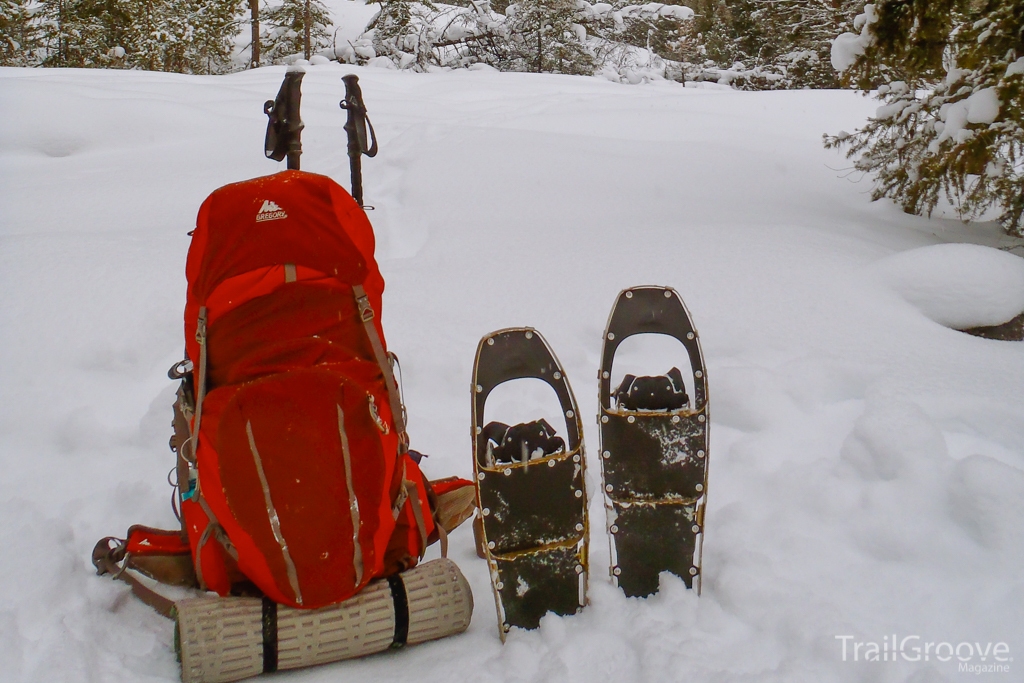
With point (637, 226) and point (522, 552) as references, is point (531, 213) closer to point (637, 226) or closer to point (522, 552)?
point (637, 226)

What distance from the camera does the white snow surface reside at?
1.59 metres

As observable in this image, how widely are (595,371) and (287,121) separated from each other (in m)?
1.71

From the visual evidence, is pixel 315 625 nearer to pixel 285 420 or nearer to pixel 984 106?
pixel 285 420

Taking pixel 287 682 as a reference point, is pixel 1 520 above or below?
above

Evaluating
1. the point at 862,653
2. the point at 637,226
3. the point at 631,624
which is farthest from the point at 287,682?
the point at 637,226

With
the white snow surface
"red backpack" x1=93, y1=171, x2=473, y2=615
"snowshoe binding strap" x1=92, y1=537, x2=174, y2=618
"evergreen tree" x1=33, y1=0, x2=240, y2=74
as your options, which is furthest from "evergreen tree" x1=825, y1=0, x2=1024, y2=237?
"evergreen tree" x1=33, y1=0, x2=240, y2=74

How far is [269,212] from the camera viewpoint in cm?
175

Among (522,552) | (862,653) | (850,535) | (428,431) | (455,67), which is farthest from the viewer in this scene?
(455,67)

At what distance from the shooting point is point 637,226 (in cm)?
403

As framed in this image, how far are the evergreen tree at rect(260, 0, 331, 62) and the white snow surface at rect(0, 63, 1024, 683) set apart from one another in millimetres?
12145

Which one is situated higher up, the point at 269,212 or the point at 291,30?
the point at 291,30

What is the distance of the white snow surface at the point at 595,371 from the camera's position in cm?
159

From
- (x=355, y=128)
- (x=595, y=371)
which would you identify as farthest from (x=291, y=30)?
(x=595, y=371)

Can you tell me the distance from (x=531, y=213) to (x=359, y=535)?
3.15 m
